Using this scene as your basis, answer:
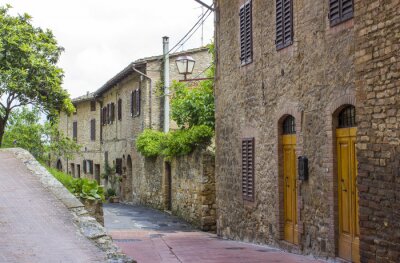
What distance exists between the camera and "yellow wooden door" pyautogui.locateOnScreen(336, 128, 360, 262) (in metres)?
8.99

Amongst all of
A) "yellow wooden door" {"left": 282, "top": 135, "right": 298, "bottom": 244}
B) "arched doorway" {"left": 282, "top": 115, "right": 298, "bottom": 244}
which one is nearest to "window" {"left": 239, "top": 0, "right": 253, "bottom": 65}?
"arched doorway" {"left": 282, "top": 115, "right": 298, "bottom": 244}

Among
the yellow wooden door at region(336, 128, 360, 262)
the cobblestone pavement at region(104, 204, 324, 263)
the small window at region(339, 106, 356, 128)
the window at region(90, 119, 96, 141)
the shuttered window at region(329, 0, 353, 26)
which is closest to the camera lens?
the shuttered window at region(329, 0, 353, 26)

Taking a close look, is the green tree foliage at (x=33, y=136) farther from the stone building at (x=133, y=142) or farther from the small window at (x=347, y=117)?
the small window at (x=347, y=117)

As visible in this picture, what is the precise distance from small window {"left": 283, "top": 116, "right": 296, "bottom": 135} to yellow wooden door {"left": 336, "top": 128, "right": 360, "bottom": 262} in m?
2.07

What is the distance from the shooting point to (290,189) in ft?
38.1

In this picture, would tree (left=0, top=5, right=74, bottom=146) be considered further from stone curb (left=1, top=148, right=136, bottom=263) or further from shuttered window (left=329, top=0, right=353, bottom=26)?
shuttered window (left=329, top=0, right=353, bottom=26)

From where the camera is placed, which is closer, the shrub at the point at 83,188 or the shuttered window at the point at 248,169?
the shrub at the point at 83,188

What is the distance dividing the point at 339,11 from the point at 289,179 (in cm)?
372

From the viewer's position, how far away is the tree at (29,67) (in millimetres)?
13531

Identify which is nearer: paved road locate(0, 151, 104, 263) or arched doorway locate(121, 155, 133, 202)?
paved road locate(0, 151, 104, 263)

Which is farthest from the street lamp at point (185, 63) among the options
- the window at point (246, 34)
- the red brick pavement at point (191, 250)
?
the red brick pavement at point (191, 250)

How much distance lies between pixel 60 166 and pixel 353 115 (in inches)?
1458

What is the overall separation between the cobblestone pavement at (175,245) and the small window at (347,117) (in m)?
2.30

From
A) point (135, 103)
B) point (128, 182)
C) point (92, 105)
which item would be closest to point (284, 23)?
point (135, 103)
